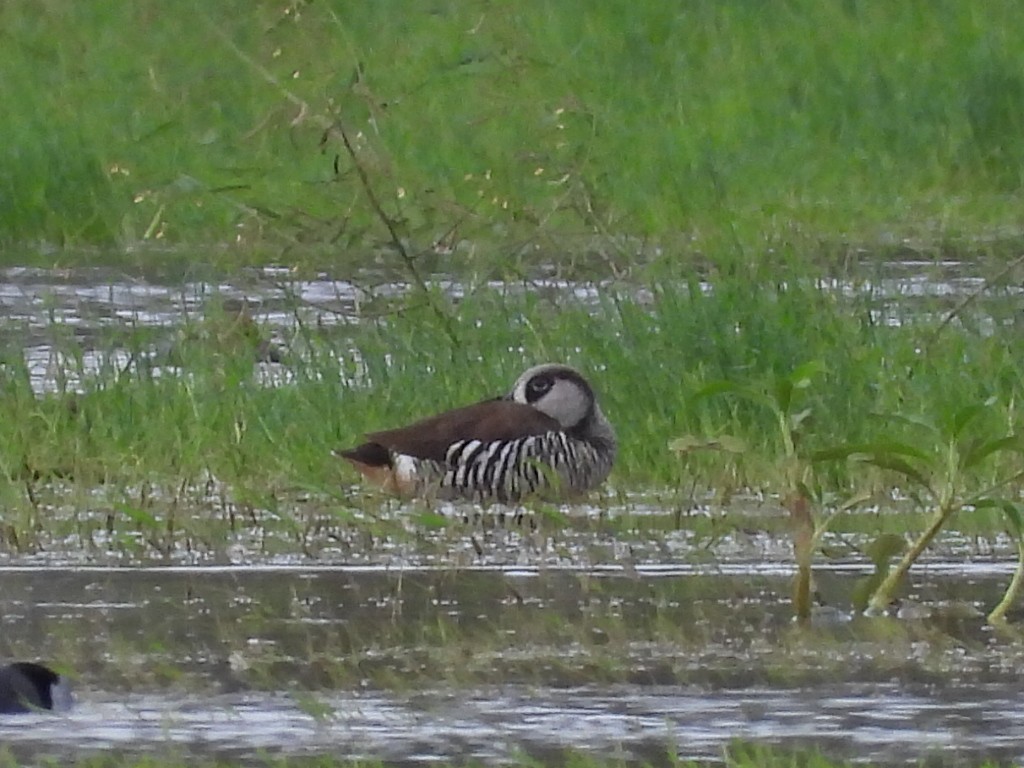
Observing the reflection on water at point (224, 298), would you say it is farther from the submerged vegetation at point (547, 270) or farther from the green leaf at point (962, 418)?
the green leaf at point (962, 418)

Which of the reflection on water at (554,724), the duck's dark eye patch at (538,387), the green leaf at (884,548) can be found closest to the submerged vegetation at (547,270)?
the green leaf at (884,548)

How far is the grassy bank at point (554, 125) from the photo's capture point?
12.9m

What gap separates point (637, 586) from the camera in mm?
6066

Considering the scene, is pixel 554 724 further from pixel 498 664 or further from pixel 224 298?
pixel 224 298

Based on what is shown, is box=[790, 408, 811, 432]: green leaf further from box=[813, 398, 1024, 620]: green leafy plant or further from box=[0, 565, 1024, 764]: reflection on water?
box=[0, 565, 1024, 764]: reflection on water

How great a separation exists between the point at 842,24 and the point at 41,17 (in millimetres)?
5059

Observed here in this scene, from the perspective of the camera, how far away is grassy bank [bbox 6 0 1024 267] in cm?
1292

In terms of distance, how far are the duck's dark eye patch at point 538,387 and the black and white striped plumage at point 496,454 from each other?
2.9 inches

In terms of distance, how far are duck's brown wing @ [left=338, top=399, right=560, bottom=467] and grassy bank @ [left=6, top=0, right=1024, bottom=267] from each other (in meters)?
2.51

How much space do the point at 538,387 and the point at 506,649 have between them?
2.44 m

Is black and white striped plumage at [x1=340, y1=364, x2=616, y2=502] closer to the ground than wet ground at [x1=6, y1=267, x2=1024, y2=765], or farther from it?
farther from it

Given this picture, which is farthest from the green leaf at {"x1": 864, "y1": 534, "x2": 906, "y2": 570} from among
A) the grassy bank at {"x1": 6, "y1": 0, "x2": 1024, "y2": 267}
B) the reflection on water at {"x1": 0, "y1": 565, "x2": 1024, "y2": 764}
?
the grassy bank at {"x1": 6, "y1": 0, "x2": 1024, "y2": 267}

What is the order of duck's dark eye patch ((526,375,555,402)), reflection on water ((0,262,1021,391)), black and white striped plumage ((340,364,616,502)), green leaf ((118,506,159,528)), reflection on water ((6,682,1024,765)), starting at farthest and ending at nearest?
reflection on water ((0,262,1021,391))
duck's dark eye patch ((526,375,555,402))
black and white striped plumage ((340,364,616,502))
green leaf ((118,506,159,528))
reflection on water ((6,682,1024,765))

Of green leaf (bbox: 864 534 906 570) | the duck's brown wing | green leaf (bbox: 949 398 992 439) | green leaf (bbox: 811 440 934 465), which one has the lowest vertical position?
green leaf (bbox: 864 534 906 570)
